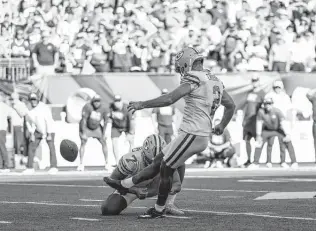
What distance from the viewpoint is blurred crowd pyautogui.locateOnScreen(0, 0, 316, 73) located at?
82.2ft

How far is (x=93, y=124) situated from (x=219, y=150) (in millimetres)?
2880

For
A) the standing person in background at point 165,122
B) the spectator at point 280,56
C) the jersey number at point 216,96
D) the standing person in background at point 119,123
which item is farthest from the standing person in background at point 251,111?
the jersey number at point 216,96

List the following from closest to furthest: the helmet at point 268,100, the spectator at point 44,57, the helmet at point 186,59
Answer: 1. the helmet at point 186,59
2. the helmet at point 268,100
3. the spectator at point 44,57

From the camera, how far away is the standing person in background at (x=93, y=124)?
23.2 meters

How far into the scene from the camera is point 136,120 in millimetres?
23906

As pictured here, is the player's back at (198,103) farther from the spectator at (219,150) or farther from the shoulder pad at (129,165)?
the spectator at (219,150)

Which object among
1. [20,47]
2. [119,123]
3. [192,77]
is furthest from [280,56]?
[192,77]

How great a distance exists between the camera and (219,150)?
23.6m

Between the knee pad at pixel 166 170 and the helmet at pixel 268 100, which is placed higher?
the knee pad at pixel 166 170

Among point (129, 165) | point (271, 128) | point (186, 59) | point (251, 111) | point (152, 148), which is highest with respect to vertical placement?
point (186, 59)

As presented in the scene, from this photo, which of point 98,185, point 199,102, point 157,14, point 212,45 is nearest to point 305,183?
point 98,185

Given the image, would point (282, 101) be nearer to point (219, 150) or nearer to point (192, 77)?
point (219, 150)

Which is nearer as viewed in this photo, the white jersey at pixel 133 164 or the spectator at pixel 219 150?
the white jersey at pixel 133 164

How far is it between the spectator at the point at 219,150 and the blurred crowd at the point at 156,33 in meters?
2.08
